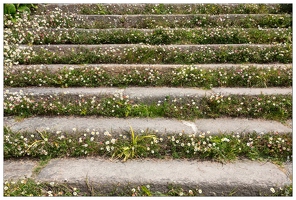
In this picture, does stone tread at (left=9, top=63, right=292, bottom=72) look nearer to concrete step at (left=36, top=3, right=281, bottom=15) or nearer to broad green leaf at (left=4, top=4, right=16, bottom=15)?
broad green leaf at (left=4, top=4, right=16, bottom=15)

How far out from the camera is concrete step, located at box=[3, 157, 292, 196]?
3.41m

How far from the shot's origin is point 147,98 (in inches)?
187

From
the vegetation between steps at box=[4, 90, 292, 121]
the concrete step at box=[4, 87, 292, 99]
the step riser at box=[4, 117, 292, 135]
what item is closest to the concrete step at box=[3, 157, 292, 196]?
the step riser at box=[4, 117, 292, 135]

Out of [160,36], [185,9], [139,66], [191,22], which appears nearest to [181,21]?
[191,22]

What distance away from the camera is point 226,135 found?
4.04 meters

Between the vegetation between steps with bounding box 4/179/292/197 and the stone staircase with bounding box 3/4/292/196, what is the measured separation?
0.05ft

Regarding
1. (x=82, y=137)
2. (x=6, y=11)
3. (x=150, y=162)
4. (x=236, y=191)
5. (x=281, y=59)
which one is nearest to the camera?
(x=236, y=191)

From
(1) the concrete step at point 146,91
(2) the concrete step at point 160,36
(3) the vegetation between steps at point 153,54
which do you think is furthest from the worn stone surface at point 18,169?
(2) the concrete step at point 160,36

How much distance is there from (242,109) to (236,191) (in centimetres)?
153

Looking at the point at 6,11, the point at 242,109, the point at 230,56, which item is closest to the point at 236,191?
the point at 242,109

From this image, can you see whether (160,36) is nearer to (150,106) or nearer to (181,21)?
(181,21)

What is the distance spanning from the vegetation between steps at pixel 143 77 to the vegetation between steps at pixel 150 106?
1.43 ft

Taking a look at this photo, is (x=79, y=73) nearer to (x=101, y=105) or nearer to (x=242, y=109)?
(x=101, y=105)

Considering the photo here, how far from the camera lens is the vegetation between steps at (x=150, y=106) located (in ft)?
14.8
